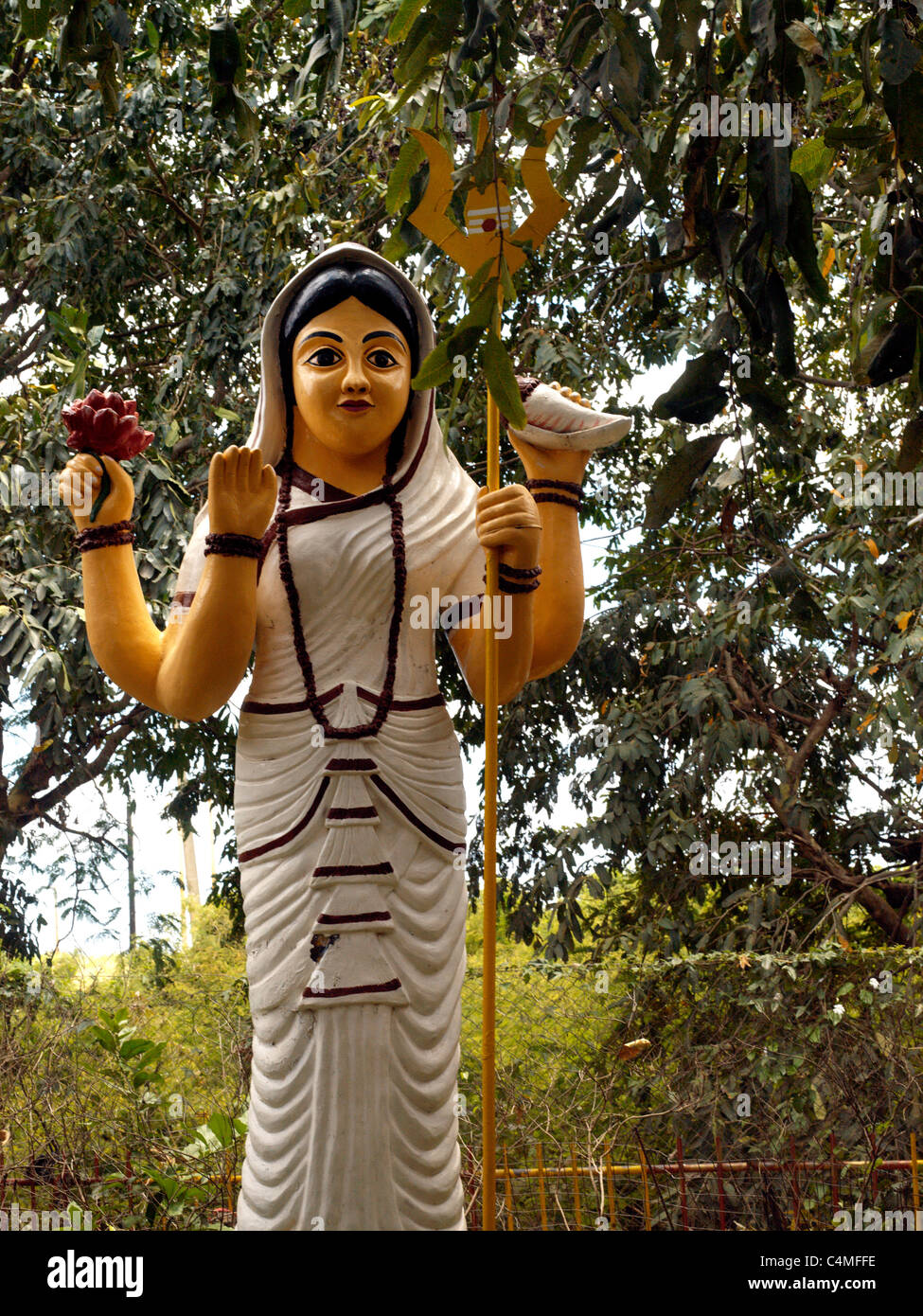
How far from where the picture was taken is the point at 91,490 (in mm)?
2855

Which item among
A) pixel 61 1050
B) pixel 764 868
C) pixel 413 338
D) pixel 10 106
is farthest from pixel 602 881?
pixel 10 106

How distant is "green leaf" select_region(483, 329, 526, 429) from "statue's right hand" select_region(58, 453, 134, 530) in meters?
1.36

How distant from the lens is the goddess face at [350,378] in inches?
115

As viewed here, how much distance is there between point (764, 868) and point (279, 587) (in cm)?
427

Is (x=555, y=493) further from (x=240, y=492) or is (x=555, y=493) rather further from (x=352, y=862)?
(x=352, y=862)

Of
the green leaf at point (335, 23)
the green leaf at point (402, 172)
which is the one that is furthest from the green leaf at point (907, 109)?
the green leaf at point (335, 23)

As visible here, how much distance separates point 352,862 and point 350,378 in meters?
1.04

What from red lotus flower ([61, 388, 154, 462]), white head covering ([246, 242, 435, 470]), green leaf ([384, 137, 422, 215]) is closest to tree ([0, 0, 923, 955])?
white head covering ([246, 242, 435, 470])

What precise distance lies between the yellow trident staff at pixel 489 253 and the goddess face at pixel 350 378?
35 cm

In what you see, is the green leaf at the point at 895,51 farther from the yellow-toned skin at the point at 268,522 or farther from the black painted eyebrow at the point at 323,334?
the black painted eyebrow at the point at 323,334

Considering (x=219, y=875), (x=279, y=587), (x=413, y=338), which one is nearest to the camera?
(x=279, y=587)

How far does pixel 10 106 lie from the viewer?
6.34 meters
